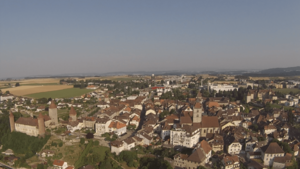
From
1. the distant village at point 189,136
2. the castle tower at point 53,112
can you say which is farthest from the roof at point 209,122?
the castle tower at point 53,112

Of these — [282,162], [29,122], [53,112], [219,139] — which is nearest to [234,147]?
[219,139]

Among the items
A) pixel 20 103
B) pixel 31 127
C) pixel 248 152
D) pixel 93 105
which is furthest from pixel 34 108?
pixel 248 152

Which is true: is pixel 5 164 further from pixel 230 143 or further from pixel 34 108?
pixel 230 143

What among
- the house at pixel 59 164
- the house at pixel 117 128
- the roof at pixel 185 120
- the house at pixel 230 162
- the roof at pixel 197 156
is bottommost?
the house at pixel 59 164

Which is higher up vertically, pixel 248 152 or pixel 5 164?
pixel 248 152

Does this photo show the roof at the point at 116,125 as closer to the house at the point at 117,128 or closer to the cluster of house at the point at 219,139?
the house at the point at 117,128

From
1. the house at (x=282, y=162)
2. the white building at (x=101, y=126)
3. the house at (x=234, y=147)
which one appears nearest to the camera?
the house at (x=282, y=162)

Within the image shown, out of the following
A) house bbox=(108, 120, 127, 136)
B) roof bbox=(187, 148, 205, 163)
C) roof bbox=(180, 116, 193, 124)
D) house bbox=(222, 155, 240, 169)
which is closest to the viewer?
house bbox=(222, 155, 240, 169)

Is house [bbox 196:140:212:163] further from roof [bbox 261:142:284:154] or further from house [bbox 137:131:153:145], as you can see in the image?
house [bbox 137:131:153:145]

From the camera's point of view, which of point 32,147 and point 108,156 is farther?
point 32,147

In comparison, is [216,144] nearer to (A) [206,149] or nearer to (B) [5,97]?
(A) [206,149]

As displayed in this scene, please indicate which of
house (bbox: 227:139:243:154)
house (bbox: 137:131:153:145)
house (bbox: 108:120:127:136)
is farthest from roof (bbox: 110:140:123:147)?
house (bbox: 227:139:243:154)
